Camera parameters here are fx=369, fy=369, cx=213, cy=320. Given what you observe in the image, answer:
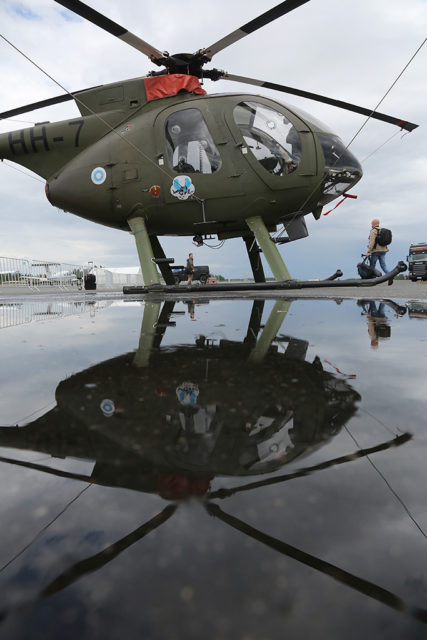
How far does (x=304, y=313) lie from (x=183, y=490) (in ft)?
10.1

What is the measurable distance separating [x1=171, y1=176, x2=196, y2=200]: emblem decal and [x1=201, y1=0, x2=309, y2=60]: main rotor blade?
219cm

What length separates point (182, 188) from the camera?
6.61 meters

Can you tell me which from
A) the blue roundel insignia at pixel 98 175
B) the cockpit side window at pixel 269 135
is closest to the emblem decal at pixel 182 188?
the cockpit side window at pixel 269 135

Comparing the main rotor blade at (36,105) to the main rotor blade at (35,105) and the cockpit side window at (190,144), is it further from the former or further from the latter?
the cockpit side window at (190,144)

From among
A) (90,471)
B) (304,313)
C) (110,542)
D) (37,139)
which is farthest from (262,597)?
(37,139)

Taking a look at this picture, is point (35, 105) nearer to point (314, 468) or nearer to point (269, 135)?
point (269, 135)

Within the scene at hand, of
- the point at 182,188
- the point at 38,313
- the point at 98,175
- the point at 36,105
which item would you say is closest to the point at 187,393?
the point at 38,313

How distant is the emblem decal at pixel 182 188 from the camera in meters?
6.58

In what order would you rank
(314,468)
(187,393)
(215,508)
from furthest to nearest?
(187,393)
(314,468)
(215,508)

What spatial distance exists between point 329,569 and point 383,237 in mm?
8372

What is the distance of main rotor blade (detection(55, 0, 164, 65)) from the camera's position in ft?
16.7

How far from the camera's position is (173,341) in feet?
7.46

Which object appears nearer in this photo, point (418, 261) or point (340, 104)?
point (340, 104)

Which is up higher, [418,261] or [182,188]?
[182,188]
